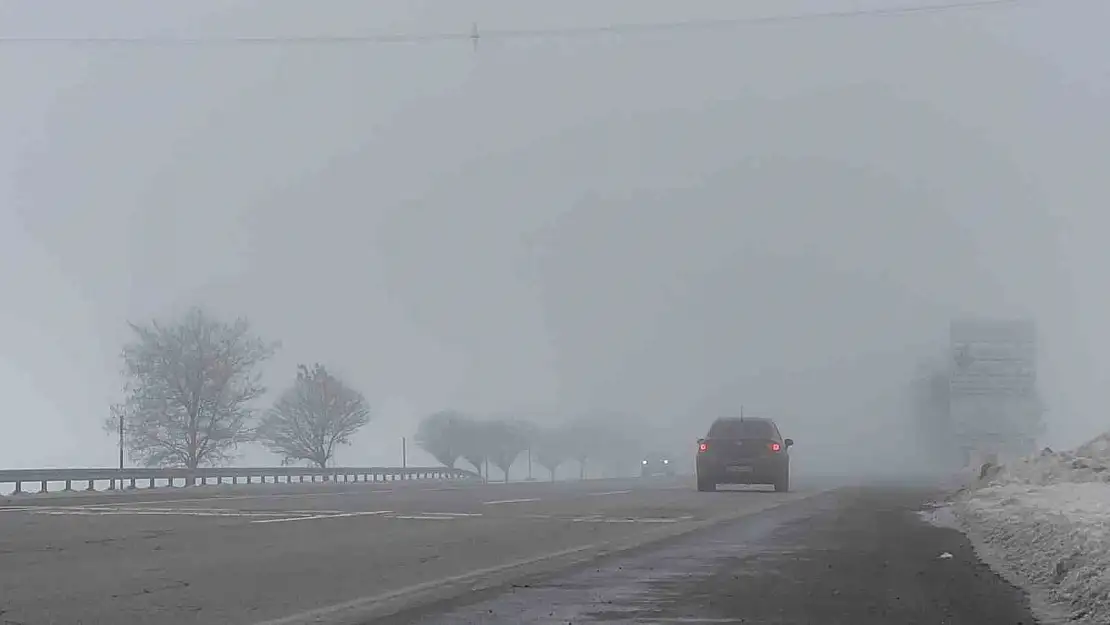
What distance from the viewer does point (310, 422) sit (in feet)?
315

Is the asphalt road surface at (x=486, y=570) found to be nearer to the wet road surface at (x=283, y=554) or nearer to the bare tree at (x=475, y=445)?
→ the wet road surface at (x=283, y=554)

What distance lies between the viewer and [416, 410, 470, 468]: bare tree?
127375 mm

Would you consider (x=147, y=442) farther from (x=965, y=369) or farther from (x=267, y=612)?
(x=267, y=612)

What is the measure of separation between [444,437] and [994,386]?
236ft

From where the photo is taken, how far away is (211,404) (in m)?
81.6

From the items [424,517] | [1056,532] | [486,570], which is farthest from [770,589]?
[424,517]

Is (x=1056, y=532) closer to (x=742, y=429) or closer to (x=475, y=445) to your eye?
(x=742, y=429)

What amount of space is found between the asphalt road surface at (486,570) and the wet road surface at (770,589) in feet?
0.08

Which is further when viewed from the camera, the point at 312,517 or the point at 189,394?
the point at 189,394

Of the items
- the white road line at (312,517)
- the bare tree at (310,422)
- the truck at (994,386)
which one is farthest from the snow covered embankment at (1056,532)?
the bare tree at (310,422)

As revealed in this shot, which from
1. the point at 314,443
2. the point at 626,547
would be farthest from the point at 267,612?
the point at 314,443

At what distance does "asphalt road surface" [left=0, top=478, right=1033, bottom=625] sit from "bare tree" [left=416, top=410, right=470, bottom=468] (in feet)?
349

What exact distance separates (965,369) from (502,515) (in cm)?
4555

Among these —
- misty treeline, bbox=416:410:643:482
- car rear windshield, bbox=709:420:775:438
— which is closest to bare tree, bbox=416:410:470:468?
misty treeline, bbox=416:410:643:482
